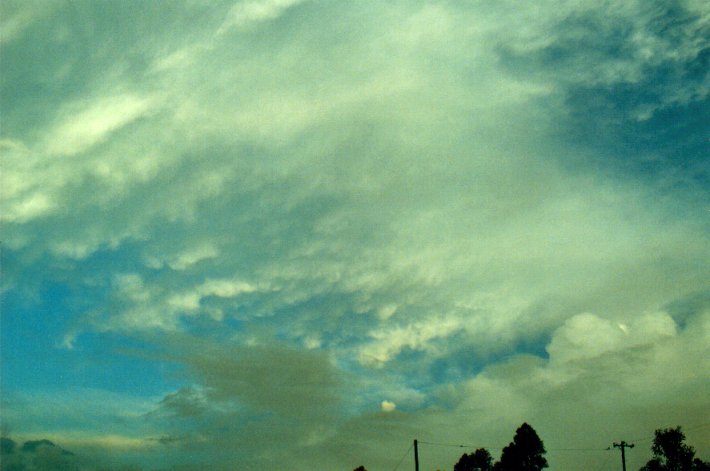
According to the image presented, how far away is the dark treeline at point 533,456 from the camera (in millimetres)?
93125

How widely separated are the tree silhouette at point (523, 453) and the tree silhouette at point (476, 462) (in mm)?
5563

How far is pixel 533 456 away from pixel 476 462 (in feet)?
37.0

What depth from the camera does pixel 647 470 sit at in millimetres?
93750

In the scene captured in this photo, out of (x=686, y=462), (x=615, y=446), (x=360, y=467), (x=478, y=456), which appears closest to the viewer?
(x=686, y=462)

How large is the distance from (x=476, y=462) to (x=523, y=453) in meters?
10.5

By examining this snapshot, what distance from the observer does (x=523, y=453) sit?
325 ft

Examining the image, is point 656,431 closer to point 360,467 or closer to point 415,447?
point 415,447

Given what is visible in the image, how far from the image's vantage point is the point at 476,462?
10712cm

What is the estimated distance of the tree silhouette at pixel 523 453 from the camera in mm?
98688

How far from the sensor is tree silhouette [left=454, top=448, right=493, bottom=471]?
107 meters

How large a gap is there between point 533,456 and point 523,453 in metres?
1.47

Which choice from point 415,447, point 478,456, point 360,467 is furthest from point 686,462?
point 360,467

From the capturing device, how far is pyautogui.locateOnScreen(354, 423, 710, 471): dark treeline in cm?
9312

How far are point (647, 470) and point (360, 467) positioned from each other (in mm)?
51799
